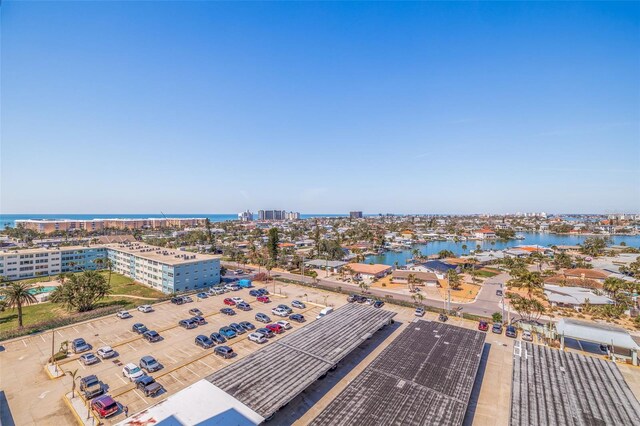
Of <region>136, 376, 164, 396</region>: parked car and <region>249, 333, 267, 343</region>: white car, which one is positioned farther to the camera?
<region>249, 333, 267, 343</region>: white car

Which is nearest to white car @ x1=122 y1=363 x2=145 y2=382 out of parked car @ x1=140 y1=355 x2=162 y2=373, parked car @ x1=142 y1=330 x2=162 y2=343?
parked car @ x1=140 y1=355 x2=162 y2=373

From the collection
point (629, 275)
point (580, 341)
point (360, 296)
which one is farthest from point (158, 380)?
point (629, 275)

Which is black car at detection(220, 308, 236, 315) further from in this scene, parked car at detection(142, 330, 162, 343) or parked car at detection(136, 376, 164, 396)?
parked car at detection(136, 376, 164, 396)

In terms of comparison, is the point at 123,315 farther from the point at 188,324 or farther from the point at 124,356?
the point at 124,356

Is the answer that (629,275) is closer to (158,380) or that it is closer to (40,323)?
(158,380)

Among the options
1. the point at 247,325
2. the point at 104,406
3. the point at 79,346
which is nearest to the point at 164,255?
the point at 79,346

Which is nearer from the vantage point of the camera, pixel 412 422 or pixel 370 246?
pixel 412 422

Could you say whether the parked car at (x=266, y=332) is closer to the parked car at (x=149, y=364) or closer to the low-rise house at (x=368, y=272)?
the parked car at (x=149, y=364)
